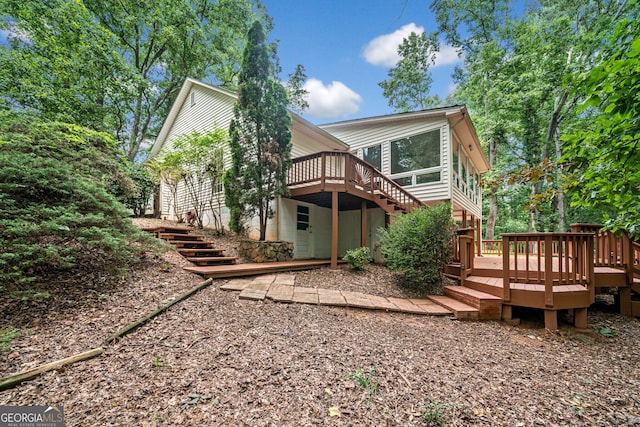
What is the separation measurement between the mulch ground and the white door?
4.75 m

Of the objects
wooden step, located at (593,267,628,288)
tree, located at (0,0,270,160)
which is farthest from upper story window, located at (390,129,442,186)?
tree, located at (0,0,270,160)

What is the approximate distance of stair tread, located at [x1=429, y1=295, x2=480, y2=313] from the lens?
4.13 m

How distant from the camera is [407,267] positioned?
5355 mm

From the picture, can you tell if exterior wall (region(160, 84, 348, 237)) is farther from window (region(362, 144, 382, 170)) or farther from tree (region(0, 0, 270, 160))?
tree (region(0, 0, 270, 160))

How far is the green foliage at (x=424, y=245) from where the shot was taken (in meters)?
5.29

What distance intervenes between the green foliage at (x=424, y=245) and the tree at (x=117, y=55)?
12405 millimetres

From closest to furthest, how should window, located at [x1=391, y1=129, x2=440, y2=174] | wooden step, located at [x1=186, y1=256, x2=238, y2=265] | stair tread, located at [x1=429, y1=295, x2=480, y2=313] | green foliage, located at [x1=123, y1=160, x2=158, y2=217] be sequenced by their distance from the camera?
stair tread, located at [x1=429, y1=295, x2=480, y2=313], wooden step, located at [x1=186, y1=256, x2=238, y2=265], window, located at [x1=391, y1=129, x2=440, y2=174], green foliage, located at [x1=123, y1=160, x2=158, y2=217]

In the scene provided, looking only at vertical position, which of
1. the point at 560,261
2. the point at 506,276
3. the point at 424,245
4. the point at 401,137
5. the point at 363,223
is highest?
the point at 401,137

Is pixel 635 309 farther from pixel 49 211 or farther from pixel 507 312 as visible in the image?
pixel 49 211

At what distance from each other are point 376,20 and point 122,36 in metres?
16.7

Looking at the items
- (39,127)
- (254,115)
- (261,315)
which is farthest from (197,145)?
(261,315)

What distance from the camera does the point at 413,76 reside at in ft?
62.0

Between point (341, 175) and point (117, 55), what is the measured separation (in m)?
12.3

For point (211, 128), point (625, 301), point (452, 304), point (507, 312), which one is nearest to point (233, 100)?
point (211, 128)
